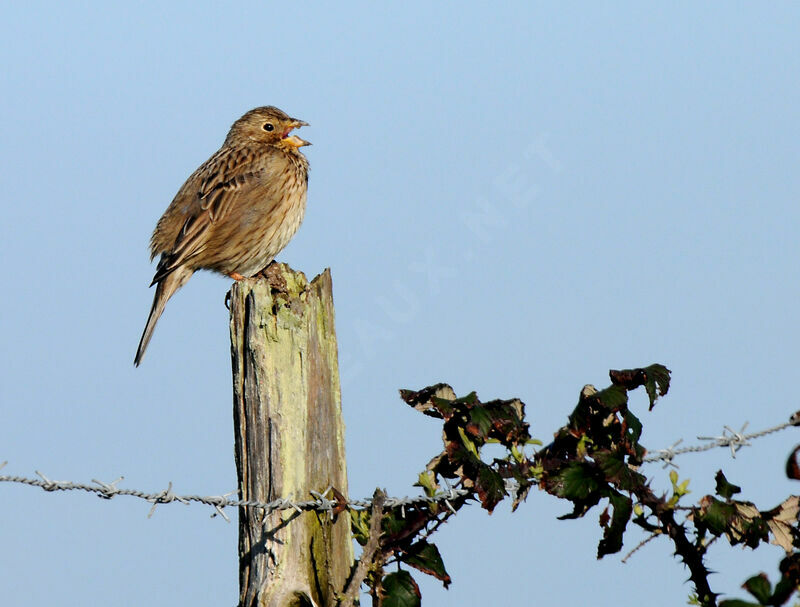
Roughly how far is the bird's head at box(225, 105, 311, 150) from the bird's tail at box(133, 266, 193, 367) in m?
1.70

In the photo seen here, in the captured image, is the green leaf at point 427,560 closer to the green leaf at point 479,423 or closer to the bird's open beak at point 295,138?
the green leaf at point 479,423

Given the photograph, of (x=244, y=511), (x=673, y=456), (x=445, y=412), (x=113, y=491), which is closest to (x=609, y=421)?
(x=673, y=456)

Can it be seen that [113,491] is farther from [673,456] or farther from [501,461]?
[673,456]

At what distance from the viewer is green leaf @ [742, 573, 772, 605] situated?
10.5ft

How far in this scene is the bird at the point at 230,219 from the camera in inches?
339

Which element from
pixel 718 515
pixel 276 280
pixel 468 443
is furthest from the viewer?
pixel 276 280

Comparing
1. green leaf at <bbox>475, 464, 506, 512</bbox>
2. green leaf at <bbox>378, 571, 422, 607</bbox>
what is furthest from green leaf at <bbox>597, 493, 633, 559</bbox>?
green leaf at <bbox>378, 571, 422, 607</bbox>

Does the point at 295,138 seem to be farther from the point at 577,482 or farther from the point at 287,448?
the point at 577,482

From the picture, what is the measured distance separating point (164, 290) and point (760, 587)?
21.2 ft

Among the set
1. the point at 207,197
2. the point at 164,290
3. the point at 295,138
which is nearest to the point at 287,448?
the point at 164,290

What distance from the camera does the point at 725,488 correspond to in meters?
4.37

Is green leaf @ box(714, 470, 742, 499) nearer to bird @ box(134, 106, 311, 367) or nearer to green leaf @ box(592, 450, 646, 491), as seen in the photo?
green leaf @ box(592, 450, 646, 491)

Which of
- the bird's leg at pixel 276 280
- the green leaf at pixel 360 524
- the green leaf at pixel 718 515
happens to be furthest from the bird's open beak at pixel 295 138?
the green leaf at pixel 718 515

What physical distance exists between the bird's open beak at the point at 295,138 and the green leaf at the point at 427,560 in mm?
5702
